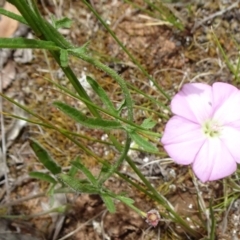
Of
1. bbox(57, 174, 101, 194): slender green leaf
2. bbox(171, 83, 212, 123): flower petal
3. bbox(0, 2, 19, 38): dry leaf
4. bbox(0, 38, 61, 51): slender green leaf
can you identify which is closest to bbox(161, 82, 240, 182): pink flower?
bbox(171, 83, 212, 123): flower petal

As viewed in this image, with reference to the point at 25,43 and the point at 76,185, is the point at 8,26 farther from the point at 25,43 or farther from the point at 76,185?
the point at 25,43

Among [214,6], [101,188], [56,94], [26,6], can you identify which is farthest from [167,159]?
[26,6]

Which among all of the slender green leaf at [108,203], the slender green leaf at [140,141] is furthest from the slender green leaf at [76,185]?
the slender green leaf at [140,141]

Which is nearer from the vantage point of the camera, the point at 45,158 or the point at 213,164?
the point at 213,164

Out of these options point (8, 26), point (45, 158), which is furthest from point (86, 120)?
point (8, 26)

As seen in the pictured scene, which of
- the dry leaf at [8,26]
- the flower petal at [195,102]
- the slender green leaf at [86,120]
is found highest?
the dry leaf at [8,26]

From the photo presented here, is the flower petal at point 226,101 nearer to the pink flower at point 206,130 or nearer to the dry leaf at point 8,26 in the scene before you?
the pink flower at point 206,130

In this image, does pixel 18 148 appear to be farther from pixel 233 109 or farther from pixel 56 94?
pixel 233 109
